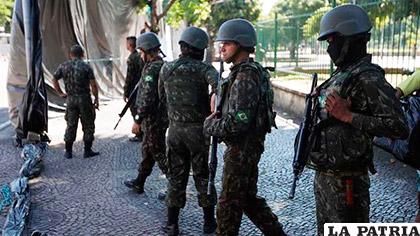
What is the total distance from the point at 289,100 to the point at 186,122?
A: 756cm

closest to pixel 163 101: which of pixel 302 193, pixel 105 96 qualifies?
pixel 302 193

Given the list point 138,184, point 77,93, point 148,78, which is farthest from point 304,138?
point 77,93

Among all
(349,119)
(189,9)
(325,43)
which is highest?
(189,9)

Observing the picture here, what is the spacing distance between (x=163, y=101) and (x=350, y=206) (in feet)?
7.54

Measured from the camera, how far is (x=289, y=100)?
36.6 ft

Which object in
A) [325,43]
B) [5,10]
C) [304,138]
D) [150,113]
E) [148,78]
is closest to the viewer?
[304,138]

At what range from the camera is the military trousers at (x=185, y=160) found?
153 inches

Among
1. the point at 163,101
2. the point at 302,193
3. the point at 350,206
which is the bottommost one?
the point at 302,193

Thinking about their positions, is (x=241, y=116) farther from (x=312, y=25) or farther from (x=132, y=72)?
(x=312, y=25)

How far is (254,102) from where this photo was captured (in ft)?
9.93

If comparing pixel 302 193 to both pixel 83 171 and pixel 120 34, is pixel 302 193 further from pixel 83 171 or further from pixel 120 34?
pixel 120 34

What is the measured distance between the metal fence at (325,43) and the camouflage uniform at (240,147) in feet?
13.8

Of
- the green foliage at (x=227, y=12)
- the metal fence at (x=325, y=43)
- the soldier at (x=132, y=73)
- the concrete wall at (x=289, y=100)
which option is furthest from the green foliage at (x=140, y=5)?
the green foliage at (x=227, y=12)

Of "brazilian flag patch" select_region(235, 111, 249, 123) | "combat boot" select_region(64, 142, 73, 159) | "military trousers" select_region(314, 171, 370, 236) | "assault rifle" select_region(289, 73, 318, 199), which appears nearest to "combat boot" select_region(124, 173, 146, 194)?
"combat boot" select_region(64, 142, 73, 159)
